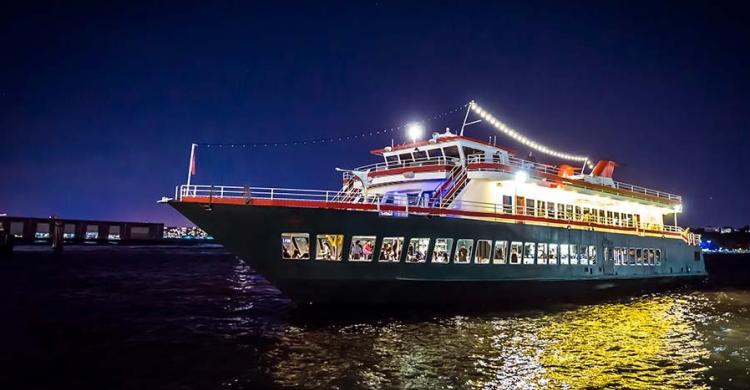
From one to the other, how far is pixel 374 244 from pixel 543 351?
7340 millimetres

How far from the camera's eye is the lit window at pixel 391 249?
19516 millimetres

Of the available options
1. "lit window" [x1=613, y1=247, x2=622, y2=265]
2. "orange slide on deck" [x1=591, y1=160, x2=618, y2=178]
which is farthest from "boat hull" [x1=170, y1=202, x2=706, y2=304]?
"orange slide on deck" [x1=591, y1=160, x2=618, y2=178]

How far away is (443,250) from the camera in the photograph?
2095cm

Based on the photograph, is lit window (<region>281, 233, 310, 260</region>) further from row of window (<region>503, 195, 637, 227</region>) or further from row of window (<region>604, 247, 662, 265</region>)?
row of window (<region>604, 247, 662, 265</region>)

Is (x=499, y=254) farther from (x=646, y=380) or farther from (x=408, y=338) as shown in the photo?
(x=646, y=380)

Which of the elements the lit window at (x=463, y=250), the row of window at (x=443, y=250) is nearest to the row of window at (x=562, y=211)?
the row of window at (x=443, y=250)

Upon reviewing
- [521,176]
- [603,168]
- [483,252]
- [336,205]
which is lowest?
[483,252]

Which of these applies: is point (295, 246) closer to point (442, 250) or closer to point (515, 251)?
point (442, 250)

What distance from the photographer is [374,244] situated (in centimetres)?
1933

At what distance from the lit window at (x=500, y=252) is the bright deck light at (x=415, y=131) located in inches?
314

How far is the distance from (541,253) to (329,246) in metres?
12.0

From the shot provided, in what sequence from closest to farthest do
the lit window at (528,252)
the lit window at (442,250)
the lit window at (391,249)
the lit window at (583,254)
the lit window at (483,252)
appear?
1. the lit window at (391,249)
2. the lit window at (442,250)
3. the lit window at (483,252)
4. the lit window at (528,252)
5. the lit window at (583,254)

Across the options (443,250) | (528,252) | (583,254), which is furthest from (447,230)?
(583,254)

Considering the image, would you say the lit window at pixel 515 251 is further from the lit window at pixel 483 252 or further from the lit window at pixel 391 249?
the lit window at pixel 391 249
